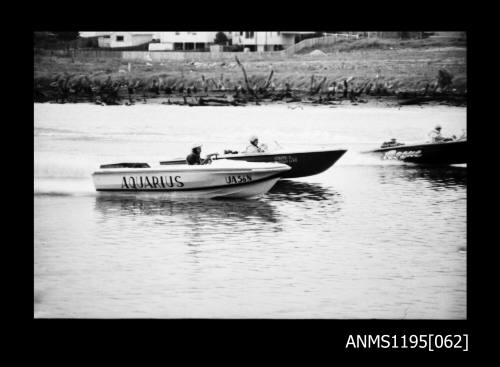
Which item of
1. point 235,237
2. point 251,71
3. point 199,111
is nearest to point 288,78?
point 251,71

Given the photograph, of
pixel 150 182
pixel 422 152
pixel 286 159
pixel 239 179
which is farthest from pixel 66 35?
pixel 422 152

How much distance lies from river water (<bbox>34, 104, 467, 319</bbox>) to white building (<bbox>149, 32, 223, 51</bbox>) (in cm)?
57

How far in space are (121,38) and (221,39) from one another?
0.80 m

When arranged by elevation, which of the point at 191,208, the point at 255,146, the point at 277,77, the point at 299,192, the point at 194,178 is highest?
the point at 277,77

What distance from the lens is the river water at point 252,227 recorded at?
708cm


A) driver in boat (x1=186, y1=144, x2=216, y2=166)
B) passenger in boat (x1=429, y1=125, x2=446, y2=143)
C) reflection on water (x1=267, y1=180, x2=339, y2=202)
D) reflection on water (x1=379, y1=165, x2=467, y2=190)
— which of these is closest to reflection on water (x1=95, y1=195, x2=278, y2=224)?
reflection on water (x1=267, y1=180, x2=339, y2=202)

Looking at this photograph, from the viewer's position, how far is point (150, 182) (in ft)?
25.7

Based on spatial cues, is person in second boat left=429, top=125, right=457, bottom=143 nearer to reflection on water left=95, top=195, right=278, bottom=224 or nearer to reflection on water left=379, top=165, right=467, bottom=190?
reflection on water left=379, top=165, right=467, bottom=190

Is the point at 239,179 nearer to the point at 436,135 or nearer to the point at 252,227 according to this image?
the point at 252,227

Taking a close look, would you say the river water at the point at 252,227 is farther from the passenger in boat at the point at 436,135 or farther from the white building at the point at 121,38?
the white building at the point at 121,38

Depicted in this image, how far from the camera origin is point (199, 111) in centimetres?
774

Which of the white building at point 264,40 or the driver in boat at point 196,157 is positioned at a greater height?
the white building at point 264,40

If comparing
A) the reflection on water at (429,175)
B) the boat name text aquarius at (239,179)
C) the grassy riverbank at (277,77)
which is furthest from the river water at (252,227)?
the boat name text aquarius at (239,179)

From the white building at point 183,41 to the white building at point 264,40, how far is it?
0.22m
